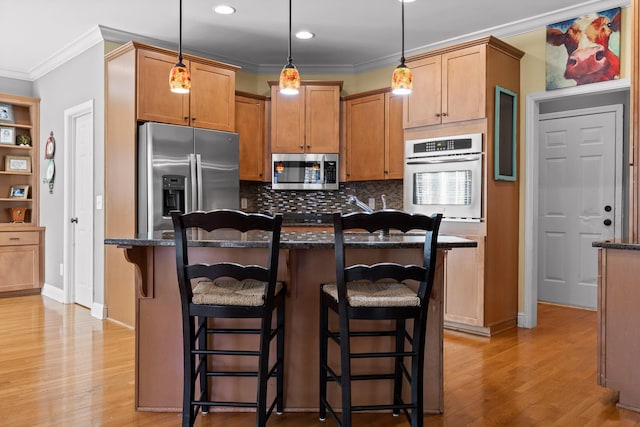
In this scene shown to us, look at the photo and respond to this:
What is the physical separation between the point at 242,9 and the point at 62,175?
9.28 feet

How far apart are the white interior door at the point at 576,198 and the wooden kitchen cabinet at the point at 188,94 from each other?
3.51m

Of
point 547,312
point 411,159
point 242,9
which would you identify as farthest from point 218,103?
point 547,312

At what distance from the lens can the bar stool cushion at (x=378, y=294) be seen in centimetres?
209

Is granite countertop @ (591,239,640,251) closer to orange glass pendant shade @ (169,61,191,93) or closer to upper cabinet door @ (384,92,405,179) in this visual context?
orange glass pendant shade @ (169,61,191,93)

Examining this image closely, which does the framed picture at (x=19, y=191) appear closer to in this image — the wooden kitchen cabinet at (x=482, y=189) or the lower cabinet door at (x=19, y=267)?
the lower cabinet door at (x=19, y=267)

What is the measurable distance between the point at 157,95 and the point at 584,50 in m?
3.62

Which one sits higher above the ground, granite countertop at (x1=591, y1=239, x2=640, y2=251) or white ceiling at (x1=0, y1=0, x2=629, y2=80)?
white ceiling at (x1=0, y1=0, x2=629, y2=80)

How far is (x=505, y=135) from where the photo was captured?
4.35m

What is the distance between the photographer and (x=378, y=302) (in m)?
2.09

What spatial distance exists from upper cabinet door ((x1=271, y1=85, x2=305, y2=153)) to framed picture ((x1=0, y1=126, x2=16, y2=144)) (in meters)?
3.17

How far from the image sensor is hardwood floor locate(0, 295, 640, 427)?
248cm

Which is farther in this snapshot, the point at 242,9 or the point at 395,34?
the point at 395,34

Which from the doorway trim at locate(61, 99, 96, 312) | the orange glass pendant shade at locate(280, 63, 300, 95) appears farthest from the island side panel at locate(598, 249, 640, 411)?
the doorway trim at locate(61, 99, 96, 312)

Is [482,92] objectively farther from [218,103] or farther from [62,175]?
[62,175]
